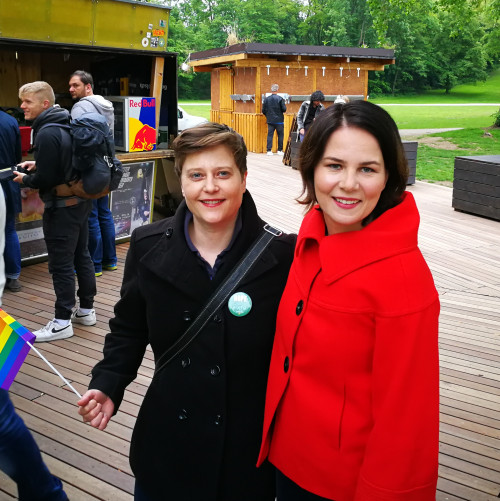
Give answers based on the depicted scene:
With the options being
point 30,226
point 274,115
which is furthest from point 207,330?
point 274,115

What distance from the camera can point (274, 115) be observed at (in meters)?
16.6

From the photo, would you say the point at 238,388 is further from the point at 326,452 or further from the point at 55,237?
the point at 55,237

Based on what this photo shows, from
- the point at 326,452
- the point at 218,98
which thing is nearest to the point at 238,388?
the point at 326,452

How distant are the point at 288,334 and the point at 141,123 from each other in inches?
252

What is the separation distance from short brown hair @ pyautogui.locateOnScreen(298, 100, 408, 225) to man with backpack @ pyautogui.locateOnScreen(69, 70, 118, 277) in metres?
4.62

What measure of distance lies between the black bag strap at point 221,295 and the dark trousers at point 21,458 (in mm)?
845

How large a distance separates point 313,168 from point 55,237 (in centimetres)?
355

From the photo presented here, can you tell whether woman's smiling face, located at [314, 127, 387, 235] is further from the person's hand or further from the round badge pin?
the person's hand

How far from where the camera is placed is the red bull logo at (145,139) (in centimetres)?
772

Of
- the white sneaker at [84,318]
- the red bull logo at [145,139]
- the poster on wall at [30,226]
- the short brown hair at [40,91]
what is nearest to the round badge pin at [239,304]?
the white sneaker at [84,318]

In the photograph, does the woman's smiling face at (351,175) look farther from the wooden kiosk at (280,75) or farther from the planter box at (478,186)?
the wooden kiosk at (280,75)

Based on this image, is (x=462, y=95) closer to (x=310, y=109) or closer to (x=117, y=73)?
(x=310, y=109)

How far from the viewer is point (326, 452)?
167cm

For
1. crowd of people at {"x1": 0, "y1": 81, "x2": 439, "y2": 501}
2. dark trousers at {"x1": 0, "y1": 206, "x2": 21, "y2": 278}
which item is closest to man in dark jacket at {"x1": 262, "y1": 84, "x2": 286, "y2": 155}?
dark trousers at {"x1": 0, "y1": 206, "x2": 21, "y2": 278}
